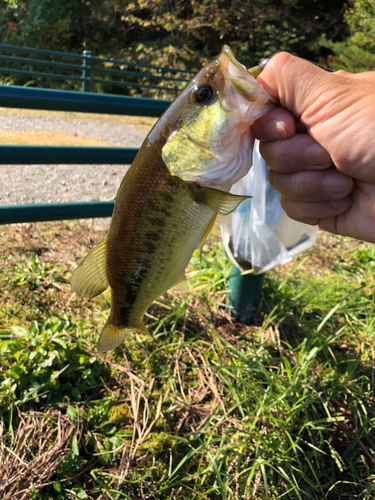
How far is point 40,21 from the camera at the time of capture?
16.0 metres

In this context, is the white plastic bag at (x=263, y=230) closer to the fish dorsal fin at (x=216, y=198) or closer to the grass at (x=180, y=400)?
the grass at (x=180, y=400)

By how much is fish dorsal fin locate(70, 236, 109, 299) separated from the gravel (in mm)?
1810

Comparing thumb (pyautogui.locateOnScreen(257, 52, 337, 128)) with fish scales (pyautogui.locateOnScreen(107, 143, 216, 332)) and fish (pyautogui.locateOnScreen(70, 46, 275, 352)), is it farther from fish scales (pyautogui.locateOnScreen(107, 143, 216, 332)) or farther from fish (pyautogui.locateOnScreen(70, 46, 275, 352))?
fish scales (pyautogui.locateOnScreen(107, 143, 216, 332))

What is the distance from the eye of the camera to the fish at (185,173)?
4.13 ft

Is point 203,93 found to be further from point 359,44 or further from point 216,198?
point 359,44

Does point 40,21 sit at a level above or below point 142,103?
below

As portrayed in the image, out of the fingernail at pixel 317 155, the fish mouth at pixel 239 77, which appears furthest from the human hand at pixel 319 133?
the fish mouth at pixel 239 77

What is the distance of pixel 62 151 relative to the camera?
7.08ft

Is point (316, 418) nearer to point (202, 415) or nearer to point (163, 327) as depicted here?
point (202, 415)

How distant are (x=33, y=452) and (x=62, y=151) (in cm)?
154

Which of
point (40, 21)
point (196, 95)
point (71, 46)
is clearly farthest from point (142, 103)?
point (71, 46)

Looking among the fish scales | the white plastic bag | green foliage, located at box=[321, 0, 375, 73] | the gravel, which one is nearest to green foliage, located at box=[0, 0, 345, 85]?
green foliage, located at box=[321, 0, 375, 73]

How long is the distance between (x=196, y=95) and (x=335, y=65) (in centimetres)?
1437

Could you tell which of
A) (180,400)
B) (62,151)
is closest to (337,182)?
(62,151)
